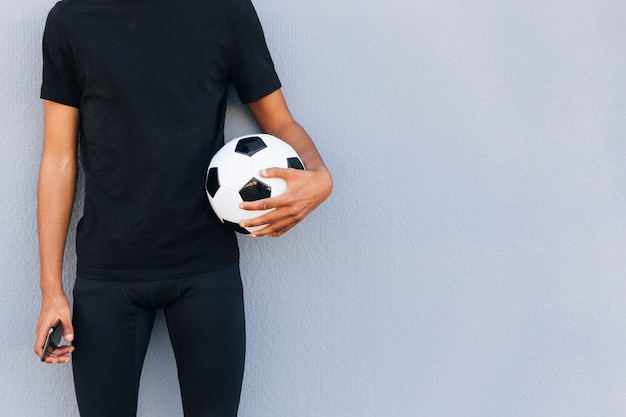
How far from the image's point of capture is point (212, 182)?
133 centimetres

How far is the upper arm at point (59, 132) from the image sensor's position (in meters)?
1.39

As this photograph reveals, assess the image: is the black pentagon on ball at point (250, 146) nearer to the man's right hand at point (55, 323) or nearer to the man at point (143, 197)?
the man at point (143, 197)

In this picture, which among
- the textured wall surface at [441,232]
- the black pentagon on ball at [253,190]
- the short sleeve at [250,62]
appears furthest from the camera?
the textured wall surface at [441,232]

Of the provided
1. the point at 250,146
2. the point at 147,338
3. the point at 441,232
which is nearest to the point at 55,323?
the point at 147,338

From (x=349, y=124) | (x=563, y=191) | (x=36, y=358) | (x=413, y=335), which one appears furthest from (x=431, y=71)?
(x=36, y=358)

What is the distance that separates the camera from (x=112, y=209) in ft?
4.42

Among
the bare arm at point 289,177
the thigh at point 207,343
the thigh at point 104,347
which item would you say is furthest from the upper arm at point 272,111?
the thigh at point 104,347

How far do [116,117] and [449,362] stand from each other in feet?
3.48

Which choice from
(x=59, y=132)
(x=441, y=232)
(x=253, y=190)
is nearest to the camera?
(x=253, y=190)

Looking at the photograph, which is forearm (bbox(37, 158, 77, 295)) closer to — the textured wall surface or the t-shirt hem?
the t-shirt hem

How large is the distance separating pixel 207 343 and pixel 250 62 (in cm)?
65

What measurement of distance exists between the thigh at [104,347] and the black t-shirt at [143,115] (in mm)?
49

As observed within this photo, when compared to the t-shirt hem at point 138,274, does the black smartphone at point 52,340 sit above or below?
below

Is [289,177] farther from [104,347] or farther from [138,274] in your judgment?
[104,347]
